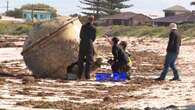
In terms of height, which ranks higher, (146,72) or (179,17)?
(146,72)

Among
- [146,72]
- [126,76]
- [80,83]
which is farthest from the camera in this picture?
[146,72]

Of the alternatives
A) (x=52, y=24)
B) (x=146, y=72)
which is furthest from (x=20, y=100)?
(x=146, y=72)

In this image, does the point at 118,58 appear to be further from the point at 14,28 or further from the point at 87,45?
the point at 14,28

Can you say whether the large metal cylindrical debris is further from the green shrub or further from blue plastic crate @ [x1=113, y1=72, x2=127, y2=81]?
the green shrub

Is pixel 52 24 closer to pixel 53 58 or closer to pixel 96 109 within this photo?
pixel 53 58

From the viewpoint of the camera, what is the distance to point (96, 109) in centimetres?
1128

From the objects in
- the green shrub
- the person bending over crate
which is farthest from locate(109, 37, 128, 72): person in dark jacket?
the green shrub

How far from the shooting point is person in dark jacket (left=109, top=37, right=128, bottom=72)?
57.4 ft

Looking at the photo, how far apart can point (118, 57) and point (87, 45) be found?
3.15ft

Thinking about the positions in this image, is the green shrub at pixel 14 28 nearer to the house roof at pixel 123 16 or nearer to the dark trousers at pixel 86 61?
the house roof at pixel 123 16

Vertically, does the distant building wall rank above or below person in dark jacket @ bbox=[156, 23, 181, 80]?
below

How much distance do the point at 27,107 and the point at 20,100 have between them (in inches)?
35.7

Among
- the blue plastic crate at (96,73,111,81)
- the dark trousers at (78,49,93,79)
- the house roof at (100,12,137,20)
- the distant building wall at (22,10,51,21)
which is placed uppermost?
the dark trousers at (78,49,93,79)

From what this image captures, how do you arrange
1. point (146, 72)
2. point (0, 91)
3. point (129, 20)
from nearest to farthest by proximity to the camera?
point (0, 91)
point (146, 72)
point (129, 20)
